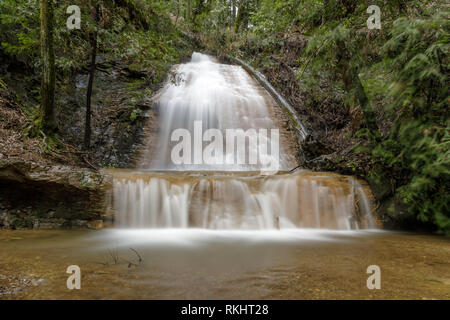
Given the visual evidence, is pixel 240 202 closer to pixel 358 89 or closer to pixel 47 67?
pixel 358 89

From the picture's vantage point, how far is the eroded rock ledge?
3920 mm

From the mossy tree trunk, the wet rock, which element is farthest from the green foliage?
the wet rock

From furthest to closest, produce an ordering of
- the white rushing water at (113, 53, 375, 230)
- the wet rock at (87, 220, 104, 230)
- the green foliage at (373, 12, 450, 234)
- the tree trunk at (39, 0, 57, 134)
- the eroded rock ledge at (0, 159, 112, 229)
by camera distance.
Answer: the tree trunk at (39, 0, 57, 134)
the white rushing water at (113, 53, 375, 230)
the wet rock at (87, 220, 104, 230)
the eroded rock ledge at (0, 159, 112, 229)
the green foliage at (373, 12, 450, 234)

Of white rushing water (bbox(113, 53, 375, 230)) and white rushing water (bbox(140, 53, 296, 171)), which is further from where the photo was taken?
white rushing water (bbox(140, 53, 296, 171))

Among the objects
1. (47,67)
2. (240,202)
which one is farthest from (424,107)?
(47,67)

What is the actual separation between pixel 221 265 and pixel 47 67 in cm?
517

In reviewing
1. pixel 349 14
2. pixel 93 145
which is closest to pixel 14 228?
pixel 93 145

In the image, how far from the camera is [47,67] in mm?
5141

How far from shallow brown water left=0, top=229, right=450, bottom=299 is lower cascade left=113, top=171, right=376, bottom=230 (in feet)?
1.84

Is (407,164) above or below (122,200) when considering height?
above

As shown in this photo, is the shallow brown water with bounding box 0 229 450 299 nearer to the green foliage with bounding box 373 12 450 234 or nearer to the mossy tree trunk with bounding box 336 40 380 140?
the green foliage with bounding box 373 12 450 234
